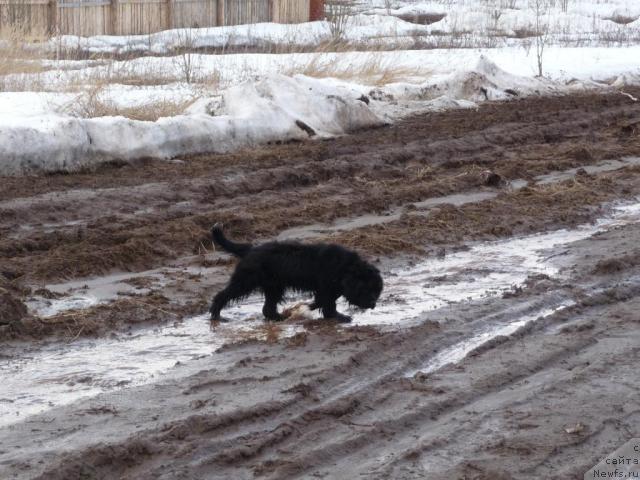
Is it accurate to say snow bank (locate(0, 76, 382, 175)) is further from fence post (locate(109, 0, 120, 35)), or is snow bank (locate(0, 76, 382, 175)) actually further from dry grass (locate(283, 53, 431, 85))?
fence post (locate(109, 0, 120, 35))

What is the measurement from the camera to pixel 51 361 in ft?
23.6

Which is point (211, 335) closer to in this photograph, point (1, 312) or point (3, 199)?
point (1, 312)

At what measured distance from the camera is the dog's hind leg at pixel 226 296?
317 inches

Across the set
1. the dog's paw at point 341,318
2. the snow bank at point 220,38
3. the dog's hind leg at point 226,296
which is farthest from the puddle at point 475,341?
the snow bank at point 220,38

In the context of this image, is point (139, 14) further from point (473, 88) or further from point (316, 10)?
point (473, 88)

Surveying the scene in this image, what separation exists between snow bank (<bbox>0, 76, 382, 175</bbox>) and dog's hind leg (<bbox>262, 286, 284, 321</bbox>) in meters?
5.95

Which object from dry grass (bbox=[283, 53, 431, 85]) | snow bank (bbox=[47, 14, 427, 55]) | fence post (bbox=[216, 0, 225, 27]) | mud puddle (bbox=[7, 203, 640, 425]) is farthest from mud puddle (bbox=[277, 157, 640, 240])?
fence post (bbox=[216, 0, 225, 27])

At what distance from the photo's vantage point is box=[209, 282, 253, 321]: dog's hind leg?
806cm

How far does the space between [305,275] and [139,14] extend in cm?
2796

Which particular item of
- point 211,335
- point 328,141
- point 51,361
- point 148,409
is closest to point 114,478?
point 148,409

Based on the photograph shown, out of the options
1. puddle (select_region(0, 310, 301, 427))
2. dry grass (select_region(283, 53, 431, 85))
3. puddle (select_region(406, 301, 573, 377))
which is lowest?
puddle (select_region(0, 310, 301, 427))

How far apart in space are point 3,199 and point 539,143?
28.0ft

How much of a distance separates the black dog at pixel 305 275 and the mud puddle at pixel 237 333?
26 centimetres

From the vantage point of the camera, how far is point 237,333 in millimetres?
7945
